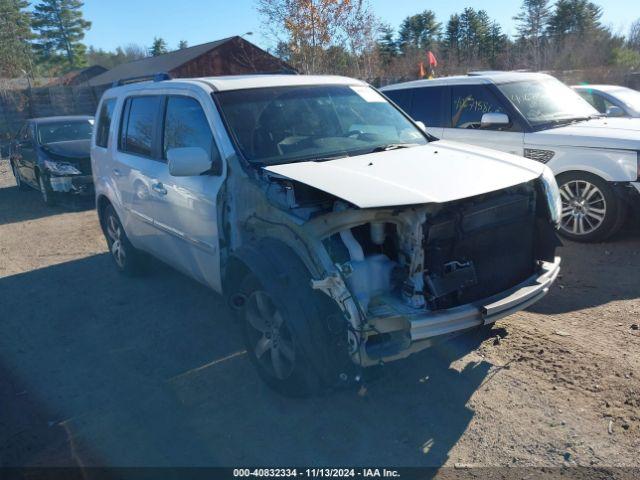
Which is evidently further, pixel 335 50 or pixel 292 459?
pixel 335 50

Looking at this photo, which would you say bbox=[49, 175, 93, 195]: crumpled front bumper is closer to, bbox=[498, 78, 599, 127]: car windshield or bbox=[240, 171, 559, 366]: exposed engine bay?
bbox=[498, 78, 599, 127]: car windshield

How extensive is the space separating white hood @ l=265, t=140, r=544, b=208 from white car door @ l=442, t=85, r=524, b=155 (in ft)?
9.44

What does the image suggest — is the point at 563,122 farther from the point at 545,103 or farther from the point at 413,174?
the point at 413,174

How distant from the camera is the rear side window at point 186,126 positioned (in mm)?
4188

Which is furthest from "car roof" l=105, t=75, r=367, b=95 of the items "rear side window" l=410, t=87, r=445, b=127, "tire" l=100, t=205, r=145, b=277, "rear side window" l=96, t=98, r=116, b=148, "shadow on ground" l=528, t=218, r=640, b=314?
"rear side window" l=410, t=87, r=445, b=127

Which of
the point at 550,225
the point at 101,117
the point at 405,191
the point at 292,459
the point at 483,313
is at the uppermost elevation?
the point at 101,117

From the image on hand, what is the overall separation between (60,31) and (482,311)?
234 feet

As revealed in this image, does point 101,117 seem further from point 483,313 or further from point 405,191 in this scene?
point 483,313

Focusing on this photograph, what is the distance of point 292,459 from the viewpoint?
3025 mm

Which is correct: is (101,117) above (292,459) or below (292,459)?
above

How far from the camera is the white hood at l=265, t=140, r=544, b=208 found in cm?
300

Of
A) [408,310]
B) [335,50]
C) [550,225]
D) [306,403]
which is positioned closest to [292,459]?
[306,403]

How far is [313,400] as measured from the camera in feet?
11.7

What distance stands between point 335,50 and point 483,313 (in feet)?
59.1
